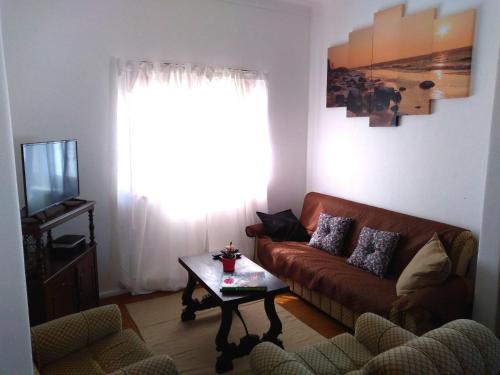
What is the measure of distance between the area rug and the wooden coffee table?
0.08 metres

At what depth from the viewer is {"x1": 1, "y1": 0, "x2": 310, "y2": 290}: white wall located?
9.86 ft

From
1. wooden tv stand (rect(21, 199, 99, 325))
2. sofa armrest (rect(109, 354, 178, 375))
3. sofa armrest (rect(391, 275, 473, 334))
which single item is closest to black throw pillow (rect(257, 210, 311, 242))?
sofa armrest (rect(391, 275, 473, 334))

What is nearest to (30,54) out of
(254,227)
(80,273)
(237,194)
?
(80,273)

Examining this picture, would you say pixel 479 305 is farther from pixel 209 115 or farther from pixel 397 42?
pixel 209 115

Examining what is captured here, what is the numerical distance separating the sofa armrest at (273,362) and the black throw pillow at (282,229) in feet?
6.93

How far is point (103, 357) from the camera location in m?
2.00

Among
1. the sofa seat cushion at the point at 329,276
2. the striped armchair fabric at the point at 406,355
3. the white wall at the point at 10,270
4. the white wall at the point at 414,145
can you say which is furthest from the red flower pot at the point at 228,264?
the white wall at the point at 10,270

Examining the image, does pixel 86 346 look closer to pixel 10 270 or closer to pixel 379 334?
pixel 10 270

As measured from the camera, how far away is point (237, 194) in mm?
4008

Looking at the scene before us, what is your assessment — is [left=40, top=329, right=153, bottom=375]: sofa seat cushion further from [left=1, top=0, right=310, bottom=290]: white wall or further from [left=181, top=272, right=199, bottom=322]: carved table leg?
[left=1, top=0, right=310, bottom=290]: white wall

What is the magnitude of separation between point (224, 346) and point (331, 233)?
157cm

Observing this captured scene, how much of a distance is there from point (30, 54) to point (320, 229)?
295 centimetres

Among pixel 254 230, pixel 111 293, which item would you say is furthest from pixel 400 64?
pixel 111 293

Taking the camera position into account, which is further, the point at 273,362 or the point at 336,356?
the point at 336,356
